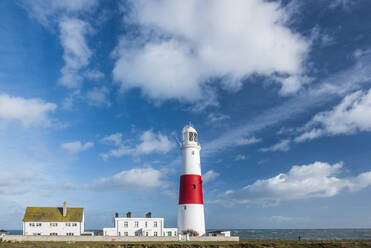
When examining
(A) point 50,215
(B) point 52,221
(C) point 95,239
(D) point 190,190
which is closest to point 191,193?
(D) point 190,190

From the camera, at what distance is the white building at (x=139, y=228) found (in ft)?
157

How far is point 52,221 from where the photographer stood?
49406 mm

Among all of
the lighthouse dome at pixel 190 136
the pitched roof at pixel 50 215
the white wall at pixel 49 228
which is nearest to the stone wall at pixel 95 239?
the white wall at pixel 49 228

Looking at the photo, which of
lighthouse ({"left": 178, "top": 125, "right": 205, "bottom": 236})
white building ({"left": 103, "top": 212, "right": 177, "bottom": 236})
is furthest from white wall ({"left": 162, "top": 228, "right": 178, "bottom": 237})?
lighthouse ({"left": 178, "top": 125, "right": 205, "bottom": 236})

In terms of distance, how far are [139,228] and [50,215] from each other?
13270 millimetres

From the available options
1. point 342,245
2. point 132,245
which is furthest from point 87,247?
point 342,245

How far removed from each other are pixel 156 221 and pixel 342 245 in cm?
2389

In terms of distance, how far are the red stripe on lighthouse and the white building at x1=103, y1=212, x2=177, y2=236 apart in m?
7.22

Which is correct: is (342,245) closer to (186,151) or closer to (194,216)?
(194,216)

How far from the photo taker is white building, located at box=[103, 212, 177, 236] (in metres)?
47.9

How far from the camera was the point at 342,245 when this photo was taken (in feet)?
126

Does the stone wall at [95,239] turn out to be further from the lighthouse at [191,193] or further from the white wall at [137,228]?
the white wall at [137,228]

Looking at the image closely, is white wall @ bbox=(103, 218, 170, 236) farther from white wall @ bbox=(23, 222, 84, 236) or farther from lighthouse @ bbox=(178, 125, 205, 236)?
lighthouse @ bbox=(178, 125, 205, 236)

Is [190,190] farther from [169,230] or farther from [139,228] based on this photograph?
[139,228]
